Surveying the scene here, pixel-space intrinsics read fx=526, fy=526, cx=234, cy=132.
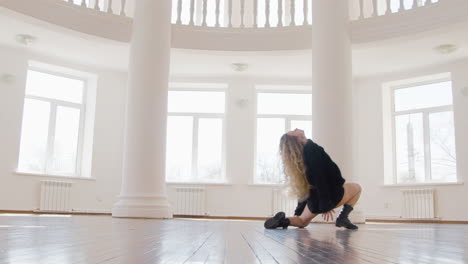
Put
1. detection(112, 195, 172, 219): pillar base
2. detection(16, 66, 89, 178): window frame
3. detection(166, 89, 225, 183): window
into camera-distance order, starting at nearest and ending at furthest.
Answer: detection(112, 195, 172, 219): pillar base
detection(16, 66, 89, 178): window frame
detection(166, 89, 225, 183): window

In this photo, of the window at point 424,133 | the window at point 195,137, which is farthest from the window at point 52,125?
the window at point 424,133

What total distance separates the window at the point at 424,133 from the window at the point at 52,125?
6641mm

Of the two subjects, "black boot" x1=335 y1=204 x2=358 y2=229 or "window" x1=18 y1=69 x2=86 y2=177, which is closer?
"black boot" x1=335 y1=204 x2=358 y2=229

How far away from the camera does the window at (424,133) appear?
10211mm

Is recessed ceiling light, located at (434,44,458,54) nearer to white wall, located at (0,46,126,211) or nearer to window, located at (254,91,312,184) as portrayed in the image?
window, located at (254,91,312,184)

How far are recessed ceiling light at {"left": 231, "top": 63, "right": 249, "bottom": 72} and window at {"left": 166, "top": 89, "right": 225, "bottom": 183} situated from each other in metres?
1.42

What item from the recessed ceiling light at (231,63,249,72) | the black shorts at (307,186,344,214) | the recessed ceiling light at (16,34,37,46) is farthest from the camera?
the recessed ceiling light at (231,63,249,72)

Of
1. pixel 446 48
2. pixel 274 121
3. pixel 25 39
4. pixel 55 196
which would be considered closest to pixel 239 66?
pixel 274 121

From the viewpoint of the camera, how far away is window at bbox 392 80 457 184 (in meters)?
10.2

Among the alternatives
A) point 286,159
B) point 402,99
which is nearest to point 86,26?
point 286,159

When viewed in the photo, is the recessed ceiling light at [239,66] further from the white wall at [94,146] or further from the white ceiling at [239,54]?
the white wall at [94,146]

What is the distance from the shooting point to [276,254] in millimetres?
1746

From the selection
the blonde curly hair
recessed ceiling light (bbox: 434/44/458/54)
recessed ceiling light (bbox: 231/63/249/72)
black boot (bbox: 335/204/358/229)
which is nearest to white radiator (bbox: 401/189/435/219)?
recessed ceiling light (bbox: 434/44/458/54)

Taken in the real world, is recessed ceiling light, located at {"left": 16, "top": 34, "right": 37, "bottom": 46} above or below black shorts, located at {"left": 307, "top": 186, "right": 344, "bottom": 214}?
above
